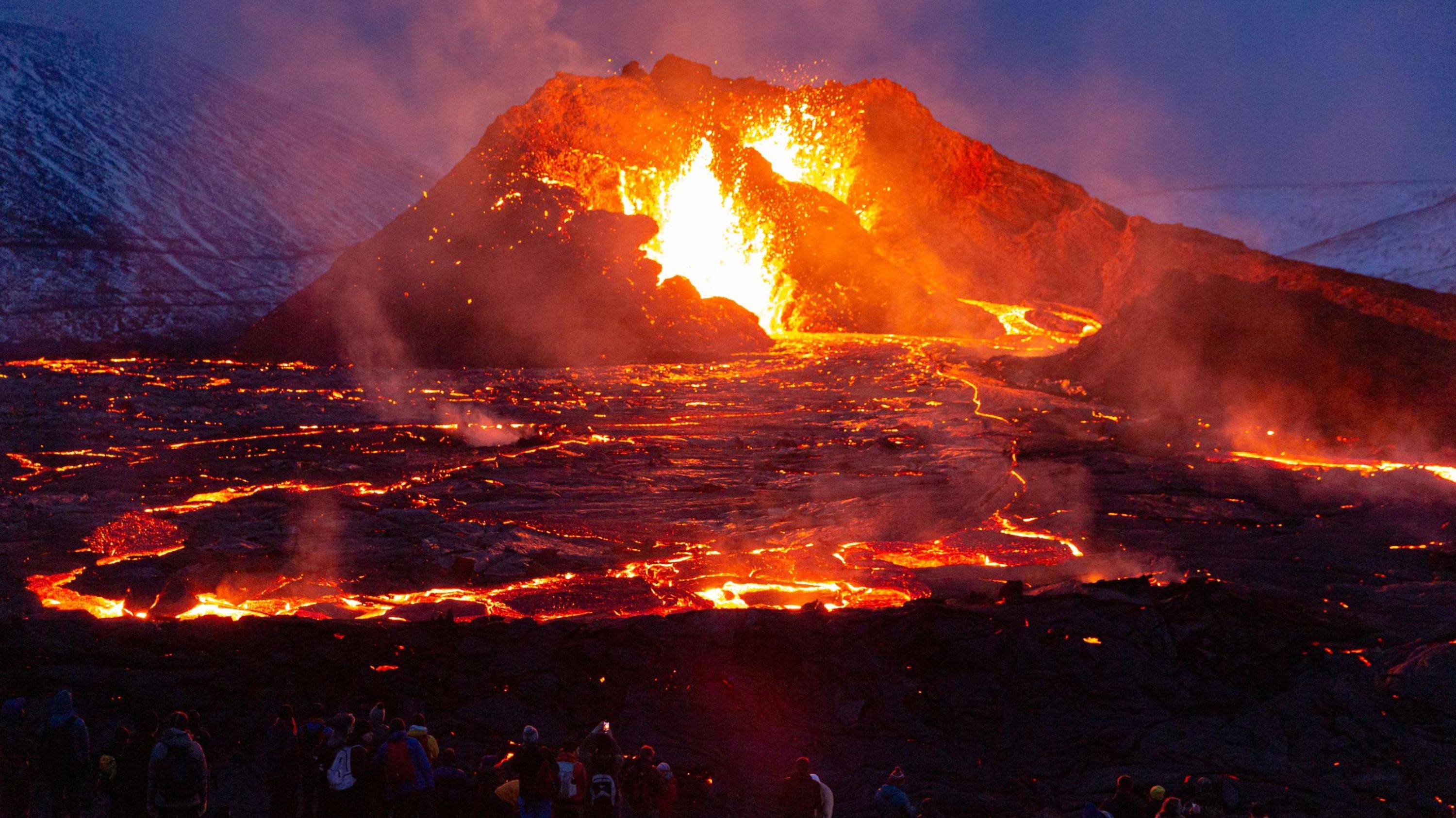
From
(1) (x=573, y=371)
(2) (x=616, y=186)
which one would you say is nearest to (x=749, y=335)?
(1) (x=573, y=371)

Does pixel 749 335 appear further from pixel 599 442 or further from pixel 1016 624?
pixel 1016 624

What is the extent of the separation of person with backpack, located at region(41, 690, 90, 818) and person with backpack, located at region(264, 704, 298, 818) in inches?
61.3

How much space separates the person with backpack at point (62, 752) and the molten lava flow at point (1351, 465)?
31.6 metres

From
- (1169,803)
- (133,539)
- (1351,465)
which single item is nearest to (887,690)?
(1169,803)

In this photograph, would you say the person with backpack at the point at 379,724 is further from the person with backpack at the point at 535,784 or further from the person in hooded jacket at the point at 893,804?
the person in hooded jacket at the point at 893,804

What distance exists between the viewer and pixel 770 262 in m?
85.2

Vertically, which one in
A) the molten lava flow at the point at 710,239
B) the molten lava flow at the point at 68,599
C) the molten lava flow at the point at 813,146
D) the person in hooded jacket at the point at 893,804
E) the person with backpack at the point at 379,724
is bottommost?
the person in hooded jacket at the point at 893,804

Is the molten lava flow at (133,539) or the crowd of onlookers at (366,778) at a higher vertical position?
the molten lava flow at (133,539)

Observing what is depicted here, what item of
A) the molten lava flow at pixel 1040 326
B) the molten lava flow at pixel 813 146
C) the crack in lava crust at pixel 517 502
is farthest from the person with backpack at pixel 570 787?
the molten lava flow at pixel 813 146

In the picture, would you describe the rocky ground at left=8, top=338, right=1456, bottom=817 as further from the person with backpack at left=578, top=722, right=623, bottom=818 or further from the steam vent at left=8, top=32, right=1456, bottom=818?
the person with backpack at left=578, top=722, right=623, bottom=818

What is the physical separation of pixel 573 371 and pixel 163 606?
1706 inches

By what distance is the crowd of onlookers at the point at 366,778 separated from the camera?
24.1 ft

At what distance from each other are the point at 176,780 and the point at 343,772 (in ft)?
3.93

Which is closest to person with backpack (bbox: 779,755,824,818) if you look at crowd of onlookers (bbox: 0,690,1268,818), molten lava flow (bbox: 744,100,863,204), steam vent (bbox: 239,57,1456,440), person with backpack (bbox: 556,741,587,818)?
crowd of onlookers (bbox: 0,690,1268,818)
